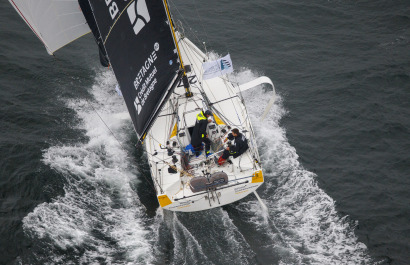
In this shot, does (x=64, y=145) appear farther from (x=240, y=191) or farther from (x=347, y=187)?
(x=347, y=187)

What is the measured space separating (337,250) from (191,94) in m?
6.89

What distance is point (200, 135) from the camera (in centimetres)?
1301

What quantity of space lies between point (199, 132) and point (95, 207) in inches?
153

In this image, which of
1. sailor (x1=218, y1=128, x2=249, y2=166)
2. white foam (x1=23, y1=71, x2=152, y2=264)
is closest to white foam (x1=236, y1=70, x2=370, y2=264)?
sailor (x1=218, y1=128, x2=249, y2=166)

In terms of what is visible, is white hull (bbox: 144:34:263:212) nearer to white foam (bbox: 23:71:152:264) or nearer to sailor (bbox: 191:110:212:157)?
sailor (bbox: 191:110:212:157)

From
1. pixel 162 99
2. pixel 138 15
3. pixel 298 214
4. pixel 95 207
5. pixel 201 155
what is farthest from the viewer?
pixel 201 155

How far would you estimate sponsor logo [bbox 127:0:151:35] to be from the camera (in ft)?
34.4

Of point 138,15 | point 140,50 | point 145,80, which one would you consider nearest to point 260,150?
point 145,80

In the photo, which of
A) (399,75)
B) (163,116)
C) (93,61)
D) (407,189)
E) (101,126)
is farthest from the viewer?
(93,61)

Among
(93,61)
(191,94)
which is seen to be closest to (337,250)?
(191,94)

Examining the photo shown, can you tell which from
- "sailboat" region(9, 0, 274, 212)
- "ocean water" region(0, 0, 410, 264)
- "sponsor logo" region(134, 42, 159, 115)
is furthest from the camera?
"ocean water" region(0, 0, 410, 264)

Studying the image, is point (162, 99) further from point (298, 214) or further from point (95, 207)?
point (298, 214)

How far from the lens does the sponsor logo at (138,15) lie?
34.4 feet

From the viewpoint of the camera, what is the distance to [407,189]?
13461 mm
